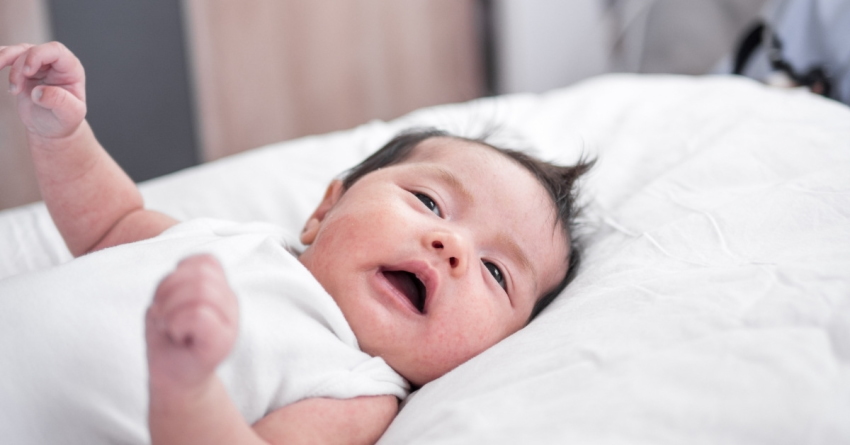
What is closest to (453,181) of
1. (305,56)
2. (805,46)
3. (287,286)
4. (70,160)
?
(287,286)

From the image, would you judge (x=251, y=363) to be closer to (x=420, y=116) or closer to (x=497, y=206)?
(x=497, y=206)

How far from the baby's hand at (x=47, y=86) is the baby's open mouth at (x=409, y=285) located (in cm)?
46

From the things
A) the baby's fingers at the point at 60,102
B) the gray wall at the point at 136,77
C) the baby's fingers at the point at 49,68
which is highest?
the baby's fingers at the point at 49,68

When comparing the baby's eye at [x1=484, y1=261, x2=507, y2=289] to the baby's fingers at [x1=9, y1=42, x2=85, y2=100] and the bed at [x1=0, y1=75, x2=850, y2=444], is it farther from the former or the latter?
the baby's fingers at [x1=9, y1=42, x2=85, y2=100]

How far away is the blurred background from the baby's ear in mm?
1588

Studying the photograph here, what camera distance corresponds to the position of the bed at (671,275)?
46 centimetres

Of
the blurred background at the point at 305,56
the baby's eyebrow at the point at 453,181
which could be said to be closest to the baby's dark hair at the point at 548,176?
the baby's eyebrow at the point at 453,181

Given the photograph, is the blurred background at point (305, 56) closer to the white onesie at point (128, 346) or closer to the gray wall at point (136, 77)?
the gray wall at point (136, 77)

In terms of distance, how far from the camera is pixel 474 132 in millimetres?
1452

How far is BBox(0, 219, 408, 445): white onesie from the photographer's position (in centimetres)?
60

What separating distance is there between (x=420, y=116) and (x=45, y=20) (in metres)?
1.38

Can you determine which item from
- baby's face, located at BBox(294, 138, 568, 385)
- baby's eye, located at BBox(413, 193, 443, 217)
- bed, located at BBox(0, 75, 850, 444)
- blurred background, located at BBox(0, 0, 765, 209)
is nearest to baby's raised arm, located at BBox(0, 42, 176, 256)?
bed, located at BBox(0, 75, 850, 444)

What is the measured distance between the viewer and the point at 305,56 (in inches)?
112

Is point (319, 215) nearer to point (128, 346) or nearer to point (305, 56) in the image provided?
point (128, 346)
